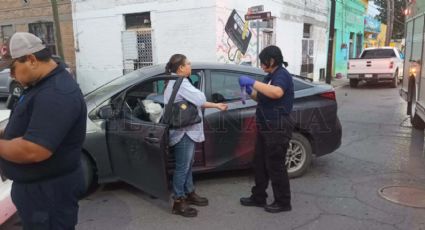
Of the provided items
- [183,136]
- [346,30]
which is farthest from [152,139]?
[346,30]

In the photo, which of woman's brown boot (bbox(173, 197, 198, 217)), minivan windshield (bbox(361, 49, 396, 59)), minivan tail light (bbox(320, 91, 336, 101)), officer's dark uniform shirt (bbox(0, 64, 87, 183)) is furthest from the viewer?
minivan windshield (bbox(361, 49, 396, 59))

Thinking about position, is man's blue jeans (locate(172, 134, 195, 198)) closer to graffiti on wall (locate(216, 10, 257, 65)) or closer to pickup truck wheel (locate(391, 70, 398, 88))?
graffiti on wall (locate(216, 10, 257, 65))

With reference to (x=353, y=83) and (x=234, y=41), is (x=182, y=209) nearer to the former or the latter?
(x=234, y=41)

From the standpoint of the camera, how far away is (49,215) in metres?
2.31

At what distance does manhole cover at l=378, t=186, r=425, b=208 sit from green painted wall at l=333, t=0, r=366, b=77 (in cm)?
1974

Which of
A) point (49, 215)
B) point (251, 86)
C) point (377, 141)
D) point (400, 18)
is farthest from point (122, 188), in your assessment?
point (400, 18)

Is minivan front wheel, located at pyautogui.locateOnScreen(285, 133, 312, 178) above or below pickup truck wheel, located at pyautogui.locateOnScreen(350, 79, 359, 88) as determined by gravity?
above

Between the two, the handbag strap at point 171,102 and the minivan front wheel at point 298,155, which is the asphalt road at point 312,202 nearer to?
the minivan front wheel at point 298,155

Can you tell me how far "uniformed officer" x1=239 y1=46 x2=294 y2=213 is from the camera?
3.97 meters

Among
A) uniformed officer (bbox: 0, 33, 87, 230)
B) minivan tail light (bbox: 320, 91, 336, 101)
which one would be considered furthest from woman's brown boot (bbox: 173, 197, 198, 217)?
minivan tail light (bbox: 320, 91, 336, 101)

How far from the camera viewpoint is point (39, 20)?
15.8 meters

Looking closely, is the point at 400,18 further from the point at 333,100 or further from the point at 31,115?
the point at 31,115

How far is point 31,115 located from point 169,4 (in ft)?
36.4

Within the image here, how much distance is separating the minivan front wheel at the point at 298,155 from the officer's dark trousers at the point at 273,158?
958 mm
